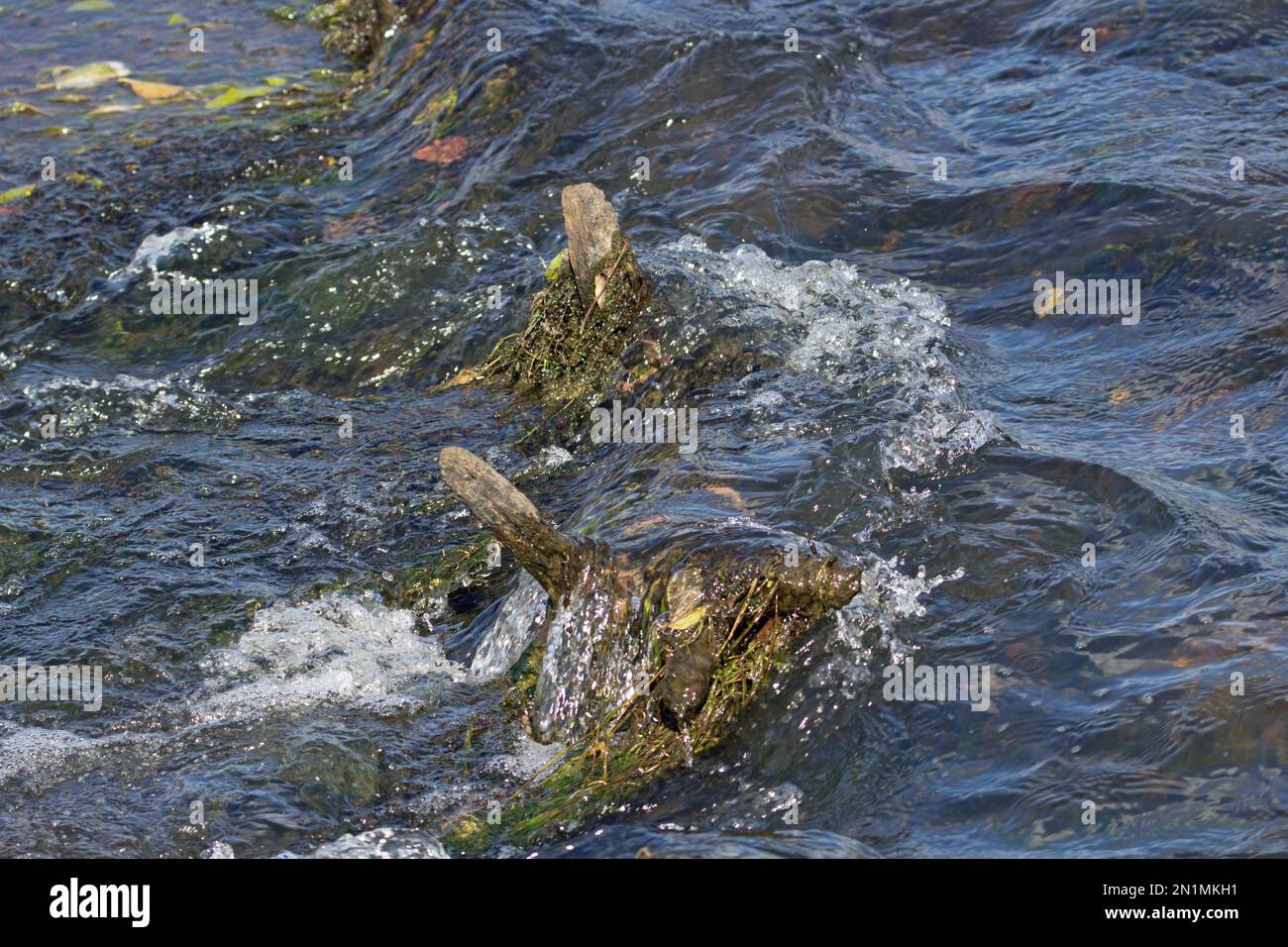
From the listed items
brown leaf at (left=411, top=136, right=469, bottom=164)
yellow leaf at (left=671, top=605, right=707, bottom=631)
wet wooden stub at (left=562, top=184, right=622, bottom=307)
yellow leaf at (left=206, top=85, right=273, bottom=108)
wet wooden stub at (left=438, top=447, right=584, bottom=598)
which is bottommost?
yellow leaf at (left=671, top=605, right=707, bottom=631)

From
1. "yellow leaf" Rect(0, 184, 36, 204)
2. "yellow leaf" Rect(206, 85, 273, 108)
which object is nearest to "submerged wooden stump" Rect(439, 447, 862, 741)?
"yellow leaf" Rect(0, 184, 36, 204)

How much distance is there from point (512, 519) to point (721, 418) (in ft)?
6.43

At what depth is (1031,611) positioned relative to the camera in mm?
5445

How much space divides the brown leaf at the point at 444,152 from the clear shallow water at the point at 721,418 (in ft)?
0.34

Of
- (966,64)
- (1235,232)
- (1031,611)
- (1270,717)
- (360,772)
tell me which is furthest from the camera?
(966,64)

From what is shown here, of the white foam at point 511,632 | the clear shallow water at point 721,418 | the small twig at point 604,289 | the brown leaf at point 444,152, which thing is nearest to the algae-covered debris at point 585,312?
the small twig at point 604,289

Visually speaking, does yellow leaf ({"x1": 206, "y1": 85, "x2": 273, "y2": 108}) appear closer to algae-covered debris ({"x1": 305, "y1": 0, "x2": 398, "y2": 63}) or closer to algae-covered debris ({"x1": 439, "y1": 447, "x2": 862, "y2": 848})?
algae-covered debris ({"x1": 305, "y1": 0, "x2": 398, "y2": 63})

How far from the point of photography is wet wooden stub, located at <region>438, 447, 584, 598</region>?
4.89m

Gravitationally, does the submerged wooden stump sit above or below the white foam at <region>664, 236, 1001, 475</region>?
below

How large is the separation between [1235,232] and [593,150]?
4.24 meters

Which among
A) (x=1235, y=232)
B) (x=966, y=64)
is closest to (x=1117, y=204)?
(x=1235, y=232)

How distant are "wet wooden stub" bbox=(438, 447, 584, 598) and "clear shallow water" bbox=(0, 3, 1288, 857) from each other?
1.23 feet
